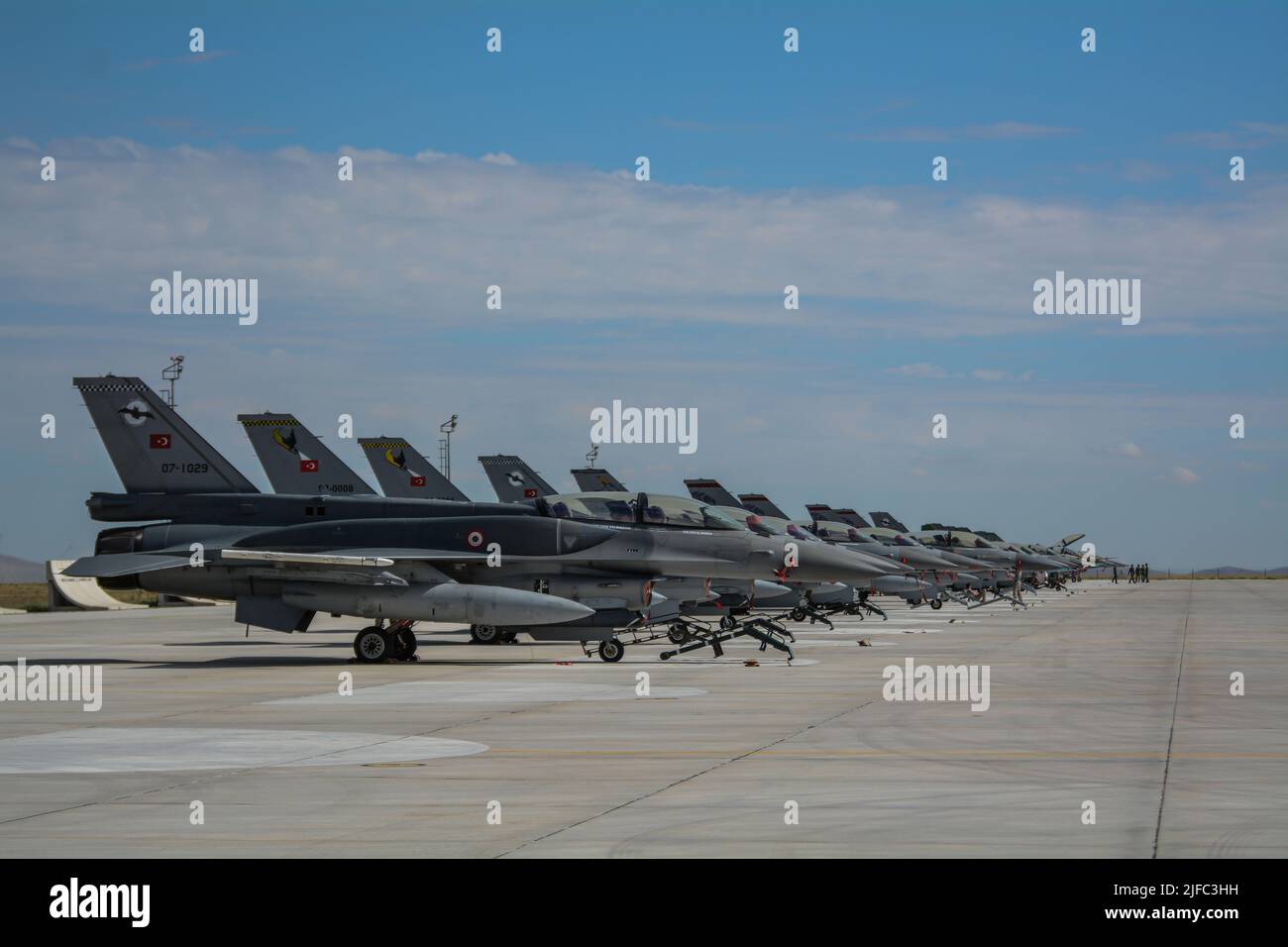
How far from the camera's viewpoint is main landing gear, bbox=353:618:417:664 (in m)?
25.7

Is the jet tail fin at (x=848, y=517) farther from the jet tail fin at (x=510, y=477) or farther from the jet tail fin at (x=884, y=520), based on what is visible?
the jet tail fin at (x=510, y=477)

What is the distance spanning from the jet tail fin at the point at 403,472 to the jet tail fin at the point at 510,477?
273 centimetres

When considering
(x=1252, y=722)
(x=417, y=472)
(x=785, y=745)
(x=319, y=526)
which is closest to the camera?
(x=785, y=745)

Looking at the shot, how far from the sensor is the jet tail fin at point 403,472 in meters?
47.4

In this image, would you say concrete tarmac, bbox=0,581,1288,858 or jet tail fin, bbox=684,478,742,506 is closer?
concrete tarmac, bbox=0,581,1288,858

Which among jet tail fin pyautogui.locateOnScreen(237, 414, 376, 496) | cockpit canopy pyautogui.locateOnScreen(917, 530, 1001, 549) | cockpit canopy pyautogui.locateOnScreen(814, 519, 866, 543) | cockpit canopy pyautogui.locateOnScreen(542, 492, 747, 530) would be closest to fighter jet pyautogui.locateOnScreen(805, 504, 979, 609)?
cockpit canopy pyautogui.locateOnScreen(814, 519, 866, 543)

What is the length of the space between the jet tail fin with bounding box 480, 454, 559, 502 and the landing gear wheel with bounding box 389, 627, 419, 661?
948 inches

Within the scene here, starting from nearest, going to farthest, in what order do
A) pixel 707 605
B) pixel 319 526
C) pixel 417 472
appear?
pixel 319 526, pixel 707 605, pixel 417 472

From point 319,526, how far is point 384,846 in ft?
61.2

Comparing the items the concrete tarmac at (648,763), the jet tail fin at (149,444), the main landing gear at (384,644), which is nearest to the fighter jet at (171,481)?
the jet tail fin at (149,444)

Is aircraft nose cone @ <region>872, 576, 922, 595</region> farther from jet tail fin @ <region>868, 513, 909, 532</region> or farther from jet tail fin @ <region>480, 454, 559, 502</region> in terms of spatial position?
jet tail fin @ <region>868, 513, 909, 532</region>
